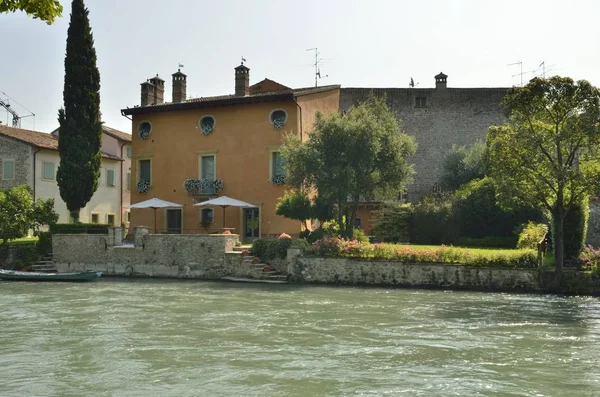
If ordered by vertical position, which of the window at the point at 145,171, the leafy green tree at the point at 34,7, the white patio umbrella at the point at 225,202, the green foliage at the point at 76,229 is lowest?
the green foliage at the point at 76,229

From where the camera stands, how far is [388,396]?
866 centimetres

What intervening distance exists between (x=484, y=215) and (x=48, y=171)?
25.7 meters

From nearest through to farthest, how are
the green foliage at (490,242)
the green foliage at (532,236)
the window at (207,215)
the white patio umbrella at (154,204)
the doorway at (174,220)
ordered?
the green foliage at (532,236)
the green foliage at (490,242)
the white patio umbrella at (154,204)
the window at (207,215)
the doorway at (174,220)

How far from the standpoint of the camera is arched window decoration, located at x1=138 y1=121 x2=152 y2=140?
34.6 meters

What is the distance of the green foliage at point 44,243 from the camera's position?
96.2 feet

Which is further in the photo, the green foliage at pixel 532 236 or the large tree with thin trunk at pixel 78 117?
the large tree with thin trunk at pixel 78 117

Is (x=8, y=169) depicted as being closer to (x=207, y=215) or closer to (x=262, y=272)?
(x=207, y=215)

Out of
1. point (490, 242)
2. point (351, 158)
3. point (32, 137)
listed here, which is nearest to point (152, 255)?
point (351, 158)

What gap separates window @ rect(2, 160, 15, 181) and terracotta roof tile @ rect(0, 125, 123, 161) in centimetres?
157

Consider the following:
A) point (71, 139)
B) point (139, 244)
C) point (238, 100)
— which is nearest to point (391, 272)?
point (139, 244)

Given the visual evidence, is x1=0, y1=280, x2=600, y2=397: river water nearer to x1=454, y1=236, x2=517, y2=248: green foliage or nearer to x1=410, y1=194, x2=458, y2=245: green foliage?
→ x1=454, y1=236, x2=517, y2=248: green foliage

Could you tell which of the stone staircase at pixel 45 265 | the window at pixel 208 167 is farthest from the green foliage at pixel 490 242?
the stone staircase at pixel 45 265

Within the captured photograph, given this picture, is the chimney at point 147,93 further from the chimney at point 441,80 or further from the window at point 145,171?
the chimney at point 441,80

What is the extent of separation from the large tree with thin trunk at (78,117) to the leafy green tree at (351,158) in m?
10.5
